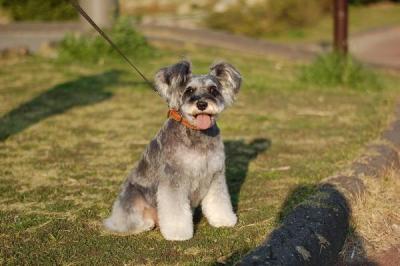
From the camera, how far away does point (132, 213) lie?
579 cm

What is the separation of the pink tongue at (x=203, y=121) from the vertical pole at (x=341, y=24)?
26.7ft

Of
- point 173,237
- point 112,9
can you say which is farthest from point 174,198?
point 112,9

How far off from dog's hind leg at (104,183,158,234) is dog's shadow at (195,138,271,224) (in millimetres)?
556

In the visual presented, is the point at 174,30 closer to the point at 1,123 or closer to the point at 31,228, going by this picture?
the point at 1,123

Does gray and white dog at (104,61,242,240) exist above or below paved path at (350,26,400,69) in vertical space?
above

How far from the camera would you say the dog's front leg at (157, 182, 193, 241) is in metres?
5.57

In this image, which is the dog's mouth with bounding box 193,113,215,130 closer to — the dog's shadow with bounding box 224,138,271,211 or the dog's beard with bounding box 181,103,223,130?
the dog's beard with bounding box 181,103,223,130

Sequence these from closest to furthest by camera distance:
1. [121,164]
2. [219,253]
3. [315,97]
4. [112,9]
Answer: [219,253], [121,164], [315,97], [112,9]

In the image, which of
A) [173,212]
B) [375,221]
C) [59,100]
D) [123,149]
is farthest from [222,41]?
[173,212]

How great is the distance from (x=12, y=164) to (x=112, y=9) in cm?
852

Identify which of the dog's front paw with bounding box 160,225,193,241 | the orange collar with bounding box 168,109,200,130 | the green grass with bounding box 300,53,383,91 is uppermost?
the orange collar with bounding box 168,109,200,130

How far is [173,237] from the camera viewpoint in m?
5.62

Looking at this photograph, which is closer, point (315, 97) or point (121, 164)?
point (121, 164)

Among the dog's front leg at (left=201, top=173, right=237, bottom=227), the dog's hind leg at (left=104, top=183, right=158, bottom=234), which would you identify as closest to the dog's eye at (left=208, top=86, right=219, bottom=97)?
the dog's front leg at (left=201, top=173, right=237, bottom=227)
